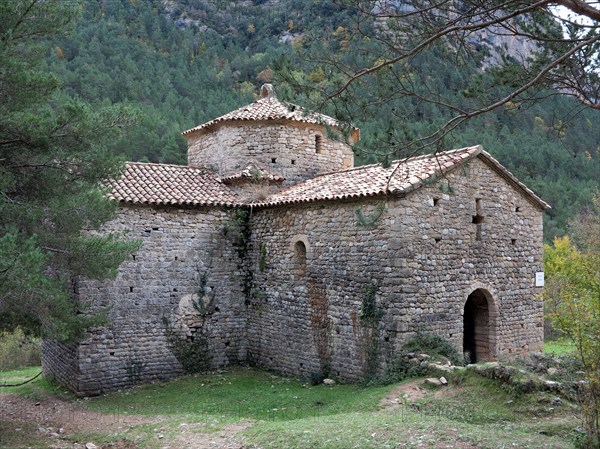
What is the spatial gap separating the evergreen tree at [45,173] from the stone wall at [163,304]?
2.73 metres

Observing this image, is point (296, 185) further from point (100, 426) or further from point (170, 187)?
point (100, 426)

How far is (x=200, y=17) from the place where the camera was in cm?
5506

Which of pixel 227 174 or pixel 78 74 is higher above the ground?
pixel 78 74

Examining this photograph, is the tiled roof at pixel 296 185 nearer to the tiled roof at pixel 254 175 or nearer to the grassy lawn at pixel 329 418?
the tiled roof at pixel 254 175

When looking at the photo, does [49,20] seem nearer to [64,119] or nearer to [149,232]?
[64,119]

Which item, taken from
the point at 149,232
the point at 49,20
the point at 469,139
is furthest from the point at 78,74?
the point at 49,20

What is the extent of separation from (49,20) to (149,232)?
5.55m

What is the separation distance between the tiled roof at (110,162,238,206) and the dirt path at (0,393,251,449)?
15.0ft

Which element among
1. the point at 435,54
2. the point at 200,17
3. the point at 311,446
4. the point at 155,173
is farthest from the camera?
the point at 200,17

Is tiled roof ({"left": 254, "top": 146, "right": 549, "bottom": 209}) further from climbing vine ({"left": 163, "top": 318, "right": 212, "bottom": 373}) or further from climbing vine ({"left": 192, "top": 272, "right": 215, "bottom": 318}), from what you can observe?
climbing vine ({"left": 163, "top": 318, "right": 212, "bottom": 373})

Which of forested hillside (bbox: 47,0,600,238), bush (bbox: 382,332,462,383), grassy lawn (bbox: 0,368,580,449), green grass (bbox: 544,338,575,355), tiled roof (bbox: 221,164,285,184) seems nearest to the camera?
grassy lawn (bbox: 0,368,580,449)

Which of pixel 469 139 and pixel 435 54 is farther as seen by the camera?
pixel 469 139

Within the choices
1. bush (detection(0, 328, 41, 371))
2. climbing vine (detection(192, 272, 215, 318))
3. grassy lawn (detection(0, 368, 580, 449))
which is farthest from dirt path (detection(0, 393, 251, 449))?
bush (detection(0, 328, 41, 371))

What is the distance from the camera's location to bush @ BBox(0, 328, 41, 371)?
69.9 feet
